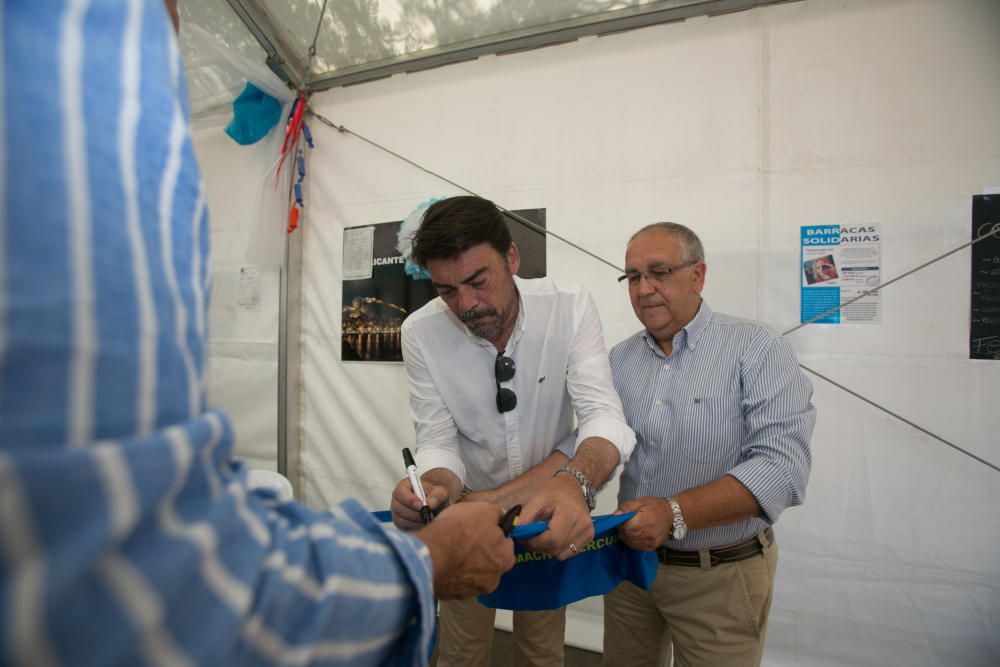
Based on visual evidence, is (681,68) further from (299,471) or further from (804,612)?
(299,471)

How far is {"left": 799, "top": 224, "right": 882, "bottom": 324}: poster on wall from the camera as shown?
6.26 ft

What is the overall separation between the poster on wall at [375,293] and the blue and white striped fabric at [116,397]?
219cm

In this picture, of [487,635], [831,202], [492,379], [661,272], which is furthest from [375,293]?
[831,202]

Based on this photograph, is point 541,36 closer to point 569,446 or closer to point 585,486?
point 569,446

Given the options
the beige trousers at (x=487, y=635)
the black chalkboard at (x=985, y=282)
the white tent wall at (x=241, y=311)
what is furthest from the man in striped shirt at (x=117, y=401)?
the white tent wall at (x=241, y=311)

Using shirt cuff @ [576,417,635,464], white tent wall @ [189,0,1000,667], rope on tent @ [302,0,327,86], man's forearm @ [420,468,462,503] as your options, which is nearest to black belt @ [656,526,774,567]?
shirt cuff @ [576,417,635,464]

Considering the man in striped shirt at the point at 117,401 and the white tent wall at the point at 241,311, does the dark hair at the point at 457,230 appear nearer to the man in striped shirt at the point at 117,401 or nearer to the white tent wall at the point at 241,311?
the man in striped shirt at the point at 117,401

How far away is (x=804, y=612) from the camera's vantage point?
1984mm

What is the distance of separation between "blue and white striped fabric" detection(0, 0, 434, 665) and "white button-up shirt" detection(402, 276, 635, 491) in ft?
3.81

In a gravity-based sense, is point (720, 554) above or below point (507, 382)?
below

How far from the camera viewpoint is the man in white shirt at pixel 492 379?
141 cm

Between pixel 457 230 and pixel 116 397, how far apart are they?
1.14 meters

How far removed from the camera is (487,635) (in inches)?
62.9

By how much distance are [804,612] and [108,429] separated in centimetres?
266
